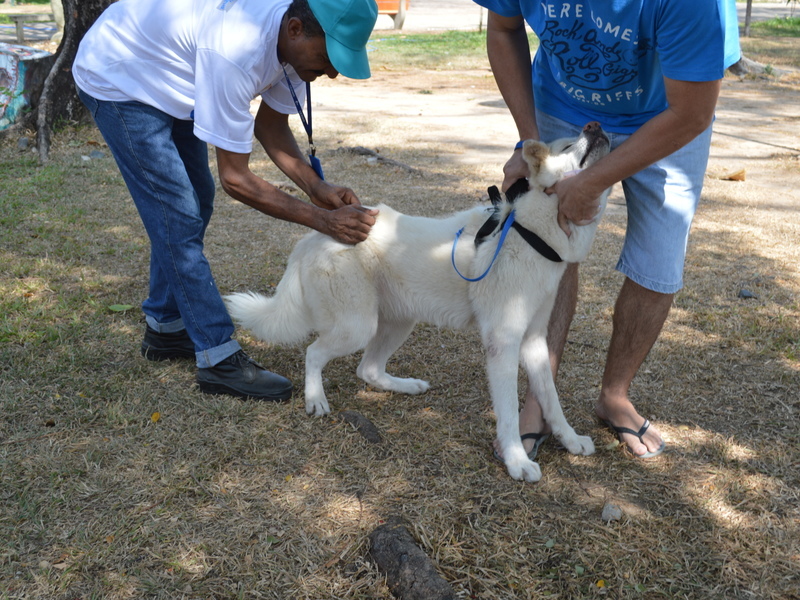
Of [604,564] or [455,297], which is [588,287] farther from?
[604,564]

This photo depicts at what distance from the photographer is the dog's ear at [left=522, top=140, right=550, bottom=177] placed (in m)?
2.64

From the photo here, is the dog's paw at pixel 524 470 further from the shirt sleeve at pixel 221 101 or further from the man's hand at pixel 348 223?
the shirt sleeve at pixel 221 101

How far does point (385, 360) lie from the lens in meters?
3.50

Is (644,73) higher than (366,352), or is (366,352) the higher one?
(644,73)

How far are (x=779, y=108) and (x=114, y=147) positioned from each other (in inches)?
464

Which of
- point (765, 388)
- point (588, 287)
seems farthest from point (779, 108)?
point (765, 388)

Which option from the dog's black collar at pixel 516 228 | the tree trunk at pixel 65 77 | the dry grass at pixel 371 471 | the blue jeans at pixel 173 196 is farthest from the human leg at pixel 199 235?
the tree trunk at pixel 65 77

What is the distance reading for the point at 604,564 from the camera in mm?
2332

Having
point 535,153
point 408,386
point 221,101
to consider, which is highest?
point 221,101

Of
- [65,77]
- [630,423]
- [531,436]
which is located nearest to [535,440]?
[531,436]

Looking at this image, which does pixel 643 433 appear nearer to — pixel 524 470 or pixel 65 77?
pixel 524 470

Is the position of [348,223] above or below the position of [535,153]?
below

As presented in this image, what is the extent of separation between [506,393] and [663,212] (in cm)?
97

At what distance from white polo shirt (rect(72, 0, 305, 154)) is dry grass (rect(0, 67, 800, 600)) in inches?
52.5
